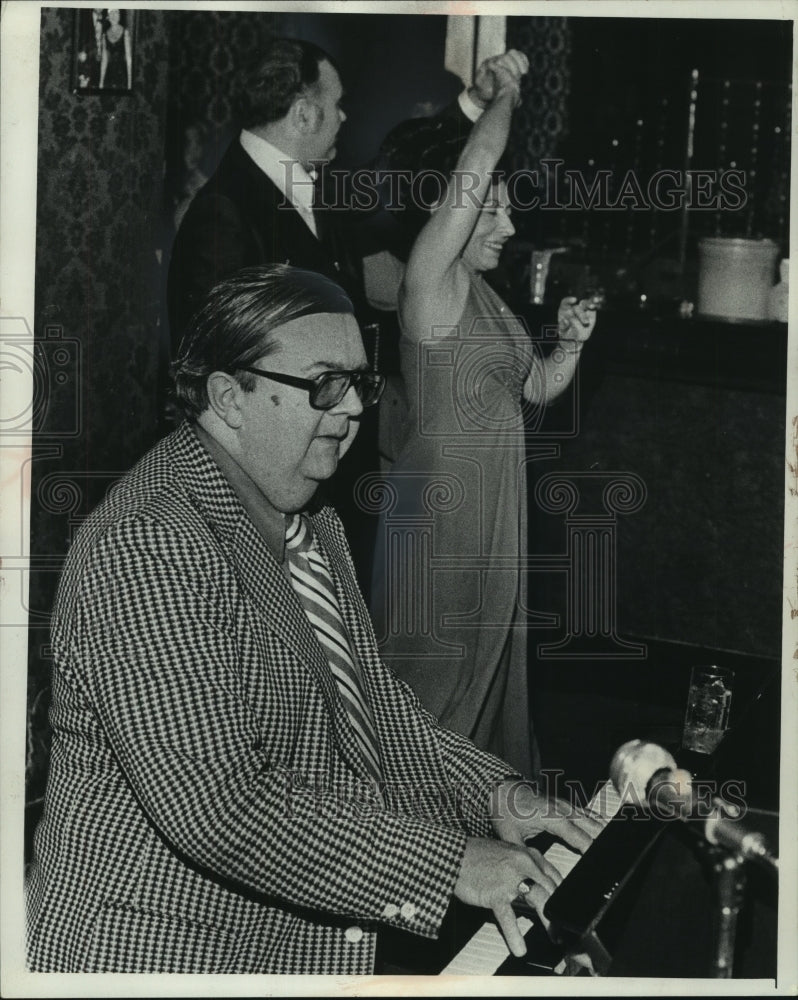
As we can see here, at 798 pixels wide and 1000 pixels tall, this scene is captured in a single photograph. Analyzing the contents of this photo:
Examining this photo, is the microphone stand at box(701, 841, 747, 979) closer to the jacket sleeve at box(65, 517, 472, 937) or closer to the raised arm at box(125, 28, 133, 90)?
the jacket sleeve at box(65, 517, 472, 937)

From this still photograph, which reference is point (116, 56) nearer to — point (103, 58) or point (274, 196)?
point (103, 58)

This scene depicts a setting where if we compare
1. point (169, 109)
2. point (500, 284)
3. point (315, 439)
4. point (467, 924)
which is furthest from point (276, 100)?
point (467, 924)

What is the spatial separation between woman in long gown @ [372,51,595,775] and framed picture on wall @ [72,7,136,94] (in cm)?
68

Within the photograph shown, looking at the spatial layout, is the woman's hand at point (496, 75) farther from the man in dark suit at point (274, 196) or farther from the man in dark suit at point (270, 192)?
the man in dark suit at point (270, 192)

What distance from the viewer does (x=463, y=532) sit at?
2762 mm

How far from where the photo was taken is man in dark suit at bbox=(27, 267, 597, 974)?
196 centimetres

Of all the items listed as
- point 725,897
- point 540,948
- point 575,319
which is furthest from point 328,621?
point 575,319

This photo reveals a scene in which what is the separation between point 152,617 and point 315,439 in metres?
0.49

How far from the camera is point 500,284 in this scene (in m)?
2.87

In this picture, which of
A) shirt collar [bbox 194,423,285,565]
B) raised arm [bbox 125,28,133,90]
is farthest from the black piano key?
raised arm [bbox 125,28,133,90]

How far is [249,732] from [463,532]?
0.91m

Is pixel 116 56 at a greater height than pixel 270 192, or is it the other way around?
pixel 116 56

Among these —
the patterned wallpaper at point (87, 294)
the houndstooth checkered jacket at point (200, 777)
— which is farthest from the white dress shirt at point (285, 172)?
the houndstooth checkered jacket at point (200, 777)

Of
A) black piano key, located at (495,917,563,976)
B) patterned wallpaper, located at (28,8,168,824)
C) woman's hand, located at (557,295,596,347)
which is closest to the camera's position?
black piano key, located at (495,917,563,976)
